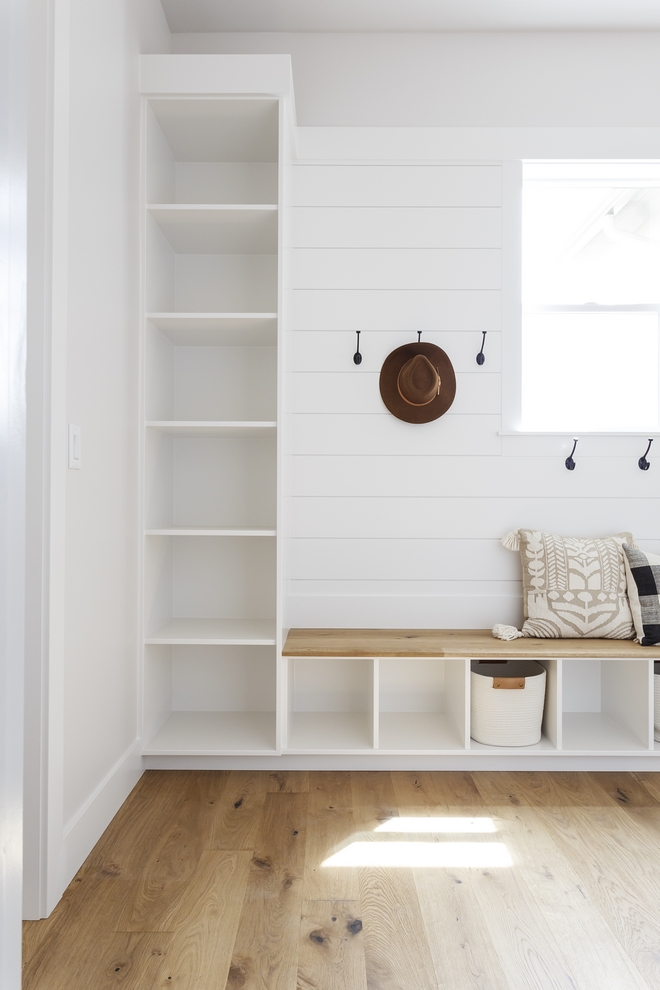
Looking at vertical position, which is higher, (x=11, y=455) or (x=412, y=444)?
(x=412, y=444)

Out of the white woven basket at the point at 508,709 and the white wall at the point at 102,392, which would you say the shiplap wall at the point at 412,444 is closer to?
the white woven basket at the point at 508,709

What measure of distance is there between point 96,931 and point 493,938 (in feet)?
2.86

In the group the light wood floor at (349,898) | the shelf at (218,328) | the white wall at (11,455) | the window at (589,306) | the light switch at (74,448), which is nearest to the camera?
the white wall at (11,455)

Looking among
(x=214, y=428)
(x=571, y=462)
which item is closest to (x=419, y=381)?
(x=571, y=462)

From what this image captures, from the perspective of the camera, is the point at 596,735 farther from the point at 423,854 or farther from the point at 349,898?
the point at 349,898

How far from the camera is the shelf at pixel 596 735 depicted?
91.5 inches

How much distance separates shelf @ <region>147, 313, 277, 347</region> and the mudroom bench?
1122 millimetres

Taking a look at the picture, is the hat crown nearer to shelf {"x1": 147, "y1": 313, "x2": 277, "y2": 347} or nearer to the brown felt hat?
the brown felt hat

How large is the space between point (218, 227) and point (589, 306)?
1525 mm

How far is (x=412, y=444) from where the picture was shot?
266cm

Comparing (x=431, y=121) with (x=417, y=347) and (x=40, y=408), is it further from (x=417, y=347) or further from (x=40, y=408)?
(x=40, y=408)

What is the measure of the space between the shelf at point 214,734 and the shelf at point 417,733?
0.42m

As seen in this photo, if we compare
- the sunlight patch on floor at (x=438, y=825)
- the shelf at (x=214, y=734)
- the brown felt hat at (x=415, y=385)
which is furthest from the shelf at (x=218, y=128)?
the sunlight patch on floor at (x=438, y=825)

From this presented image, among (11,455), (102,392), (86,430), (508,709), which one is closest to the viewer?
(11,455)
